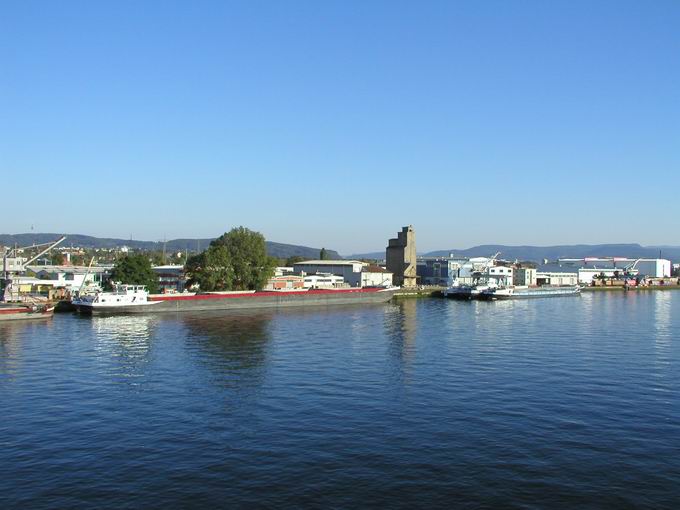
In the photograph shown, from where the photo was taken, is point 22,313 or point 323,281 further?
point 323,281

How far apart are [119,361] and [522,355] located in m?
21.7

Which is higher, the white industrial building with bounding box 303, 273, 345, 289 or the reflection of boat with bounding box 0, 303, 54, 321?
the white industrial building with bounding box 303, 273, 345, 289

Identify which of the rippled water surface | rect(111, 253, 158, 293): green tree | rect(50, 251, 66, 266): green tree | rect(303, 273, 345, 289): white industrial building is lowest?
the rippled water surface

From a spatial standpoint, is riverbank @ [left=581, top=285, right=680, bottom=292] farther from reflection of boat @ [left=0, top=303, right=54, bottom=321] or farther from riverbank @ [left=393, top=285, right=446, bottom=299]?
reflection of boat @ [left=0, top=303, right=54, bottom=321]

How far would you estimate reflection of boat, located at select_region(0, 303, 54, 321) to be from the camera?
4947 centimetres

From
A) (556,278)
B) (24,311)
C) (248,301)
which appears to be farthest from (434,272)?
(24,311)

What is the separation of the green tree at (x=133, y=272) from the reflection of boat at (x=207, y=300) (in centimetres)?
216

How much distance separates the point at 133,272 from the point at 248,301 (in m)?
13.2

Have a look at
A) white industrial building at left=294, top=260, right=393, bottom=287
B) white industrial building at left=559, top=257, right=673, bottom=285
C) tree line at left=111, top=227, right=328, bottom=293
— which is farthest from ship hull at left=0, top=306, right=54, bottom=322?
white industrial building at left=559, top=257, right=673, bottom=285

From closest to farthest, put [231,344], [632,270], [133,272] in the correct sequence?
[231,344] < [133,272] < [632,270]

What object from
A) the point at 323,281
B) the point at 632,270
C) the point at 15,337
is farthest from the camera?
the point at 632,270

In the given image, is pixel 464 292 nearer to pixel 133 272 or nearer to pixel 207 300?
pixel 207 300

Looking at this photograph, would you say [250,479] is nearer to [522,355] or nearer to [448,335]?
[522,355]

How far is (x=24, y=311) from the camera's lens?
50531mm
